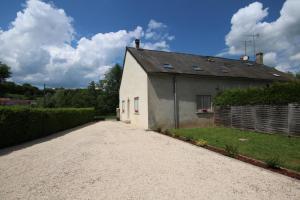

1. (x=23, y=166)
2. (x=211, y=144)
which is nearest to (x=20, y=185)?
(x=23, y=166)

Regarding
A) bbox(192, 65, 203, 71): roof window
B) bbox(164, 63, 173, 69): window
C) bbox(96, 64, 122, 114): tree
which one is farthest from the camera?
bbox(96, 64, 122, 114): tree

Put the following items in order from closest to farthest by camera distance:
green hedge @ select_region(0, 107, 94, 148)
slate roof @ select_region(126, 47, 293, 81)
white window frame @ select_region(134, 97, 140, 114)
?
green hedge @ select_region(0, 107, 94, 148) < slate roof @ select_region(126, 47, 293, 81) < white window frame @ select_region(134, 97, 140, 114)

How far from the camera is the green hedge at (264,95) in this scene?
1077 centimetres

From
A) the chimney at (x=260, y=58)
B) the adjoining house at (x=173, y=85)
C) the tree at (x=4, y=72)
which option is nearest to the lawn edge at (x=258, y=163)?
the adjoining house at (x=173, y=85)

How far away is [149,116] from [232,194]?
35.8 ft

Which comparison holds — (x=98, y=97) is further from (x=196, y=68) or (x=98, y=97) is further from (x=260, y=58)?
(x=260, y=58)

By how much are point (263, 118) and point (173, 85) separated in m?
6.28

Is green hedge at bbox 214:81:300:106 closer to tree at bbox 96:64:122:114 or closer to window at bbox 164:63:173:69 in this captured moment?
window at bbox 164:63:173:69

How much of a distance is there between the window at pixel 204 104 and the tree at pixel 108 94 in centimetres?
2404

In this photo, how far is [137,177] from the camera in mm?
5223

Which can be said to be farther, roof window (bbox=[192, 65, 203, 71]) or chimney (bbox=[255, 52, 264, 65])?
chimney (bbox=[255, 52, 264, 65])

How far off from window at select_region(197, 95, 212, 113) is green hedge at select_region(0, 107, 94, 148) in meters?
10.5

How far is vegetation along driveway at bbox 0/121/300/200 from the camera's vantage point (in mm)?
4273

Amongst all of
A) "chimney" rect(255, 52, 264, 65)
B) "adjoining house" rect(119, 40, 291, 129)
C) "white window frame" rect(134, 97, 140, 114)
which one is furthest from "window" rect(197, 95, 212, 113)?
"chimney" rect(255, 52, 264, 65)
